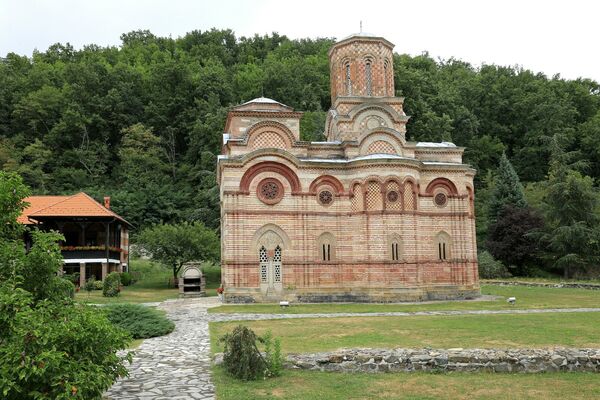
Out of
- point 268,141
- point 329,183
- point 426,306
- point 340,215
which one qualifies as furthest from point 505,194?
point 268,141

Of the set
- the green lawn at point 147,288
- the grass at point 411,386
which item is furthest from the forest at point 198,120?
the grass at point 411,386

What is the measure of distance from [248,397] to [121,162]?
4855 centimetres

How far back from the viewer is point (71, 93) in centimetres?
5456

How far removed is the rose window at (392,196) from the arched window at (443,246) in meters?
3.29

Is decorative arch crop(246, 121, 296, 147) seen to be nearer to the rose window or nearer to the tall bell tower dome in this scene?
the tall bell tower dome

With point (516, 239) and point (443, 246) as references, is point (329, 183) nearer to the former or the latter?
point (443, 246)

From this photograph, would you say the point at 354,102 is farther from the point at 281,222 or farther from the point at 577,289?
the point at 577,289

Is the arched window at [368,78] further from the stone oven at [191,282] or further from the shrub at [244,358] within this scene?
the shrub at [244,358]

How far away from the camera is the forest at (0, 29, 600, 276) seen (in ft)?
154

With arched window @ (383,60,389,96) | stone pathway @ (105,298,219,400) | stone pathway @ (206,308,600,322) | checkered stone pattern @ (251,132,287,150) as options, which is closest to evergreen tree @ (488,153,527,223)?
arched window @ (383,60,389,96)

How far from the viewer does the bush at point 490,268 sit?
35719mm

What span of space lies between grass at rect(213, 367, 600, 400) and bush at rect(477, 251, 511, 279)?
2903 centimetres

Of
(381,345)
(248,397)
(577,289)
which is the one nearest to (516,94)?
(577,289)

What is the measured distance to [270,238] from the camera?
23.0 m
